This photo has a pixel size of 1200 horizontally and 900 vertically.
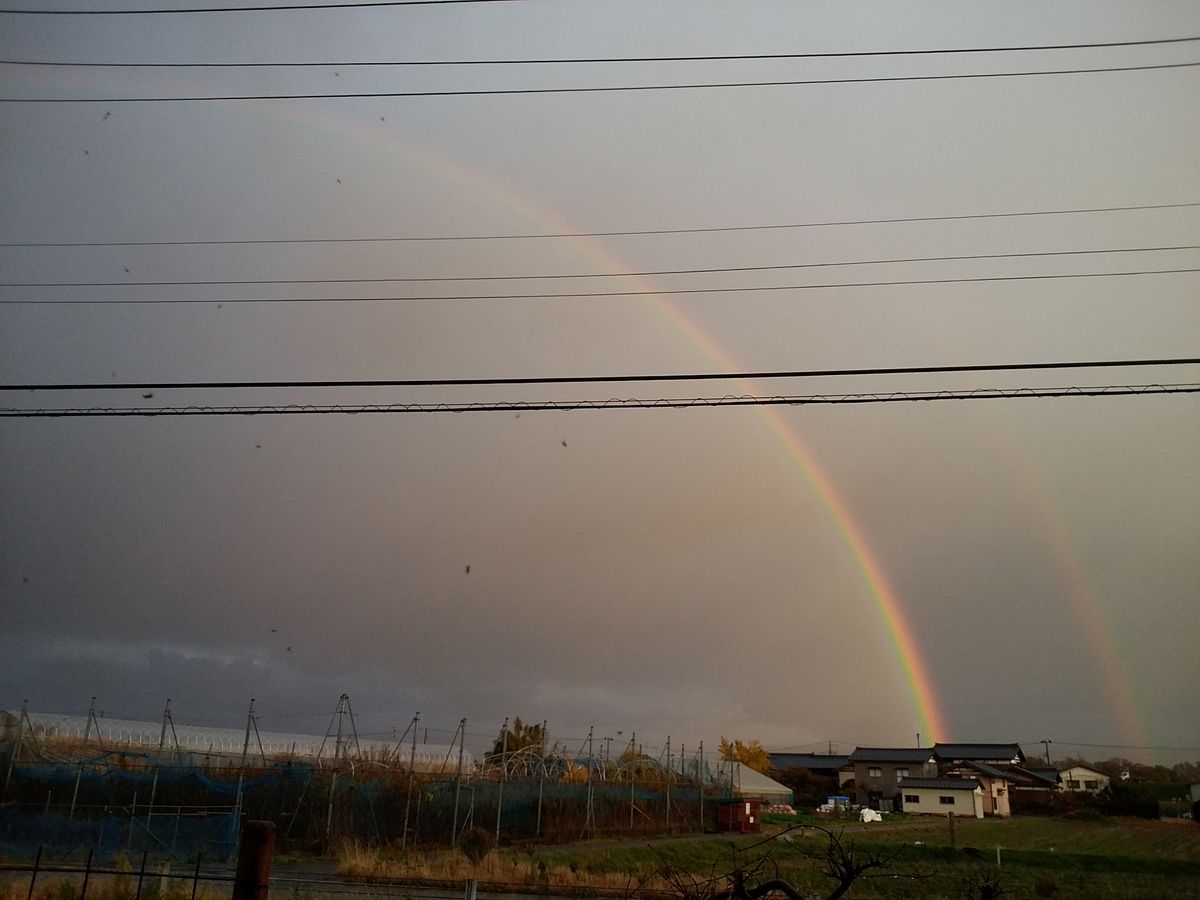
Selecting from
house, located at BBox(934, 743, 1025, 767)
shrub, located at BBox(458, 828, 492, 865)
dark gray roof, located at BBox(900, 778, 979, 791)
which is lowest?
shrub, located at BBox(458, 828, 492, 865)

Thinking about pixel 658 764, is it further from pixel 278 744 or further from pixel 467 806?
pixel 278 744

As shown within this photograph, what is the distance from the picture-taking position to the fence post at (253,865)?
511 cm

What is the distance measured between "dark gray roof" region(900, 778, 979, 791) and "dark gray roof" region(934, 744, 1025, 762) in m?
25.9

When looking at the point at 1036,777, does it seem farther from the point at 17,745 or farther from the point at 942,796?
the point at 17,745

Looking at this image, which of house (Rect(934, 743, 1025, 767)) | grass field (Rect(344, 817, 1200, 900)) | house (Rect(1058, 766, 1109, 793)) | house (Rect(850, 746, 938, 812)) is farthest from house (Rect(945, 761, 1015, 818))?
grass field (Rect(344, 817, 1200, 900))

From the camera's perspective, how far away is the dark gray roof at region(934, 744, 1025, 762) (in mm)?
87750

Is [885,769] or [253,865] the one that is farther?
[885,769]

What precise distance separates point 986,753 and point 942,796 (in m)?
31.9

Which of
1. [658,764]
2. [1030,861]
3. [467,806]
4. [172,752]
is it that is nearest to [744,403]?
[467,806]

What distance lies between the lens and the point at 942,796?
6088cm

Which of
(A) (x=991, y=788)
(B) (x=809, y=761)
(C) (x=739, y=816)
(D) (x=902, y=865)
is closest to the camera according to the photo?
(D) (x=902, y=865)

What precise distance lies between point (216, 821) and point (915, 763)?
6723 centimetres

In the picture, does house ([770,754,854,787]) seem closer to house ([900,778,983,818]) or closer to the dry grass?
house ([900,778,983,818])

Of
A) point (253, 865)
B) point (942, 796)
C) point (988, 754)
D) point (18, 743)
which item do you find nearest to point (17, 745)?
point (18, 743)
